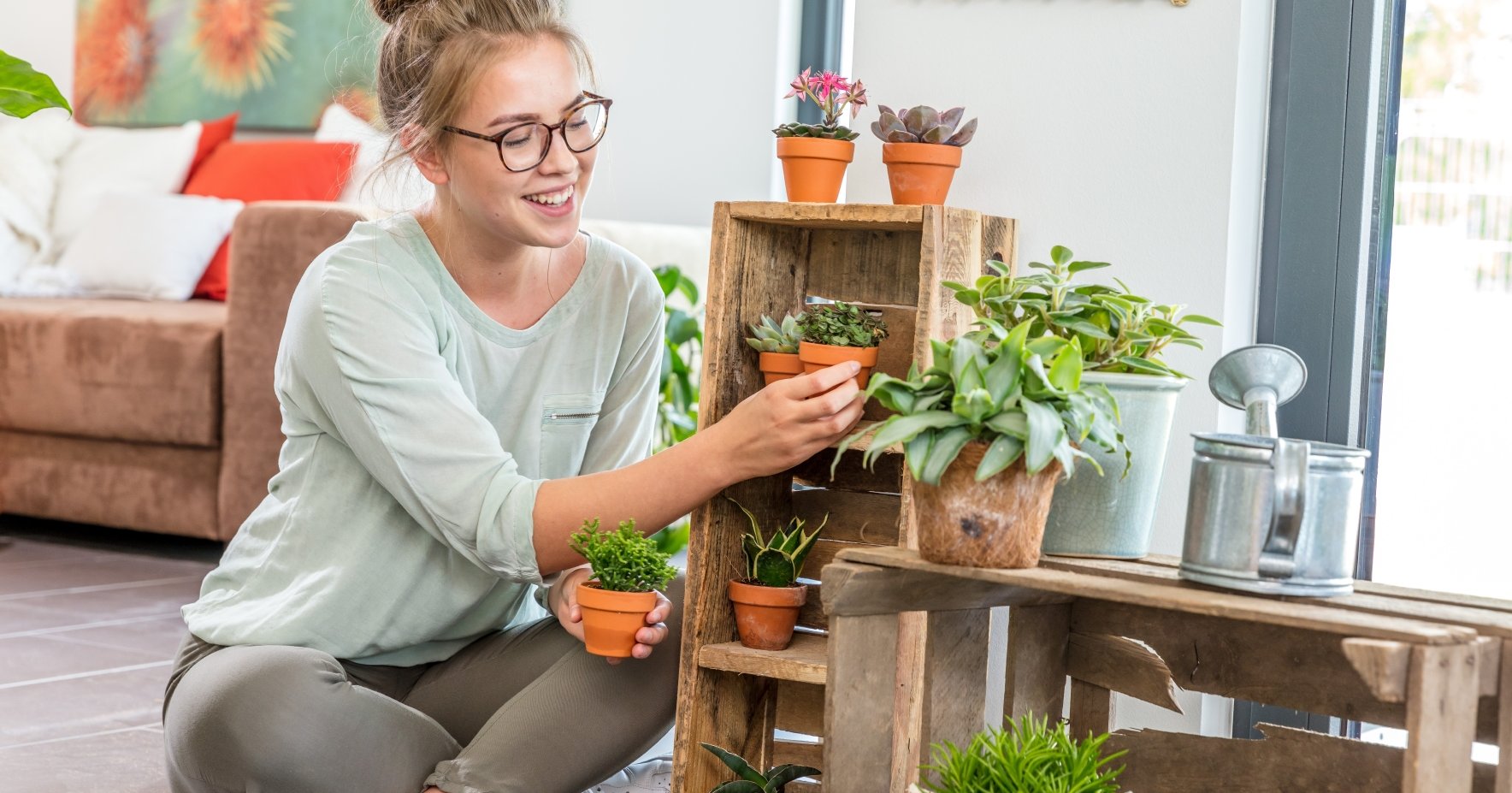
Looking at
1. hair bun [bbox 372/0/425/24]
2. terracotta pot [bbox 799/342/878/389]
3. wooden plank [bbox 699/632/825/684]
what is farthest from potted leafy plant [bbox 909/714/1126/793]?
hair bun [bbox 372/0/425/24]

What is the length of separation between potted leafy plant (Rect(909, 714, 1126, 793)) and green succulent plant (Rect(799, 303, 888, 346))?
44 centimetres

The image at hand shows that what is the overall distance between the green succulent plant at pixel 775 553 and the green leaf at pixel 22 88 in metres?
0.77

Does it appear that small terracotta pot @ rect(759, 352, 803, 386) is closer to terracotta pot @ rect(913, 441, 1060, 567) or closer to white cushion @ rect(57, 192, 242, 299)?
terracotta pot @ rect(913, 441, 1060, 567)

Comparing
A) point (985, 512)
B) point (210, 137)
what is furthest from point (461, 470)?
point (210, 137)

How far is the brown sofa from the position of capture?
3170 mm

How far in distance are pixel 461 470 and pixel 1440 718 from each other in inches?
37.5

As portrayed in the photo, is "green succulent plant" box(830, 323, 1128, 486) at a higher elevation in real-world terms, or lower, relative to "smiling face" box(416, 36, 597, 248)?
lower

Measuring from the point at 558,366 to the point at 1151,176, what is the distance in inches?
28.6

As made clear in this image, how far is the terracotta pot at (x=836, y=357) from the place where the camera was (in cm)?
148

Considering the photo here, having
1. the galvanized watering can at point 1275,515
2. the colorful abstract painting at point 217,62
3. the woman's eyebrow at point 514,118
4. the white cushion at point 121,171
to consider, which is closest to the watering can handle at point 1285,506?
the galvanized watering can at point 1275,515

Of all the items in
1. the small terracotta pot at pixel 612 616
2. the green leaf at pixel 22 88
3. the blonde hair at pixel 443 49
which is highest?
the blonde hair at pixel 443 49

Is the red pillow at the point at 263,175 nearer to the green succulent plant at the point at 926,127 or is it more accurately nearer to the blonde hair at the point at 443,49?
the blonde hair at the point at 443,49

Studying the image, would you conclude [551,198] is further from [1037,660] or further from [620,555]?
[1037,660]

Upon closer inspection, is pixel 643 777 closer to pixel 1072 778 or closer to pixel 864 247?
pixel 864 247
